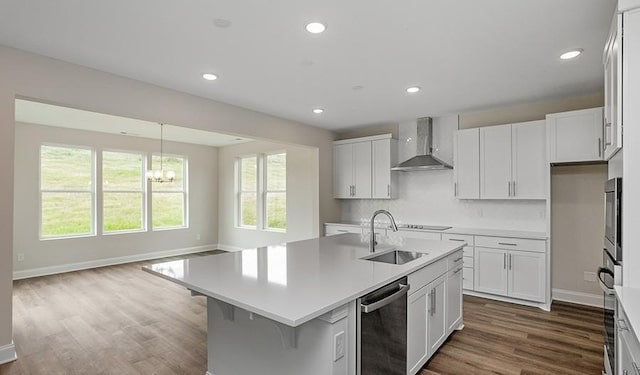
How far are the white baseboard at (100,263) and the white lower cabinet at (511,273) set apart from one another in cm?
629

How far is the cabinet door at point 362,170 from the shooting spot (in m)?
5.76

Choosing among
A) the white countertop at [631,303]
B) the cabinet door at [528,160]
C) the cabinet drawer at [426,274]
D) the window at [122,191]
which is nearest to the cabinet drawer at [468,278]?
the cabinet door at [528,160]

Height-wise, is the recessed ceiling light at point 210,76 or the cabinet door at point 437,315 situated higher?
the recessed ceiling light at point 210,76

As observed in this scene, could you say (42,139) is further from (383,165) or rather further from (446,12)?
(446,12)

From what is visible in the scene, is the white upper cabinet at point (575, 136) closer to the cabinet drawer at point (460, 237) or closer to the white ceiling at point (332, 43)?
the white ceiling at point (332, 43)

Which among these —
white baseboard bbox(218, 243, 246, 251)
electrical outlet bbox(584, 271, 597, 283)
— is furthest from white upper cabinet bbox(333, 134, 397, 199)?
white baseboard bbox(218, 243, 246, 251)

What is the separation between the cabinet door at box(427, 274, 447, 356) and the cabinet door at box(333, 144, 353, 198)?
11.0 feet

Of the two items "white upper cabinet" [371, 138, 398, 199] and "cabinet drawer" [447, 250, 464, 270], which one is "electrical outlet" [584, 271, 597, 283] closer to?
"cabinet drawer" [447, 250, 464, 270]

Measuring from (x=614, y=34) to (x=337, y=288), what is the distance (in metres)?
2.18

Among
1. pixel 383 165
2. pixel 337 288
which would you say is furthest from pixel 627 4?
pixel 383 165

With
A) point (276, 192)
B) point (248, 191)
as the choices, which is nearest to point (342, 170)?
point (276, 192)

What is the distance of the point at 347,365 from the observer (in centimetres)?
169

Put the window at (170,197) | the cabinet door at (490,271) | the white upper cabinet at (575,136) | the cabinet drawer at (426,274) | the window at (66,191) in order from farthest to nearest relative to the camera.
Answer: the window at (170,197) → the window at (66,191) → the cabinet door at (490,271) → the white upper cabinet at (575,136) → the cabinet drawer at (426,274)

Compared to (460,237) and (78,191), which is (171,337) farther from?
(78,191)
